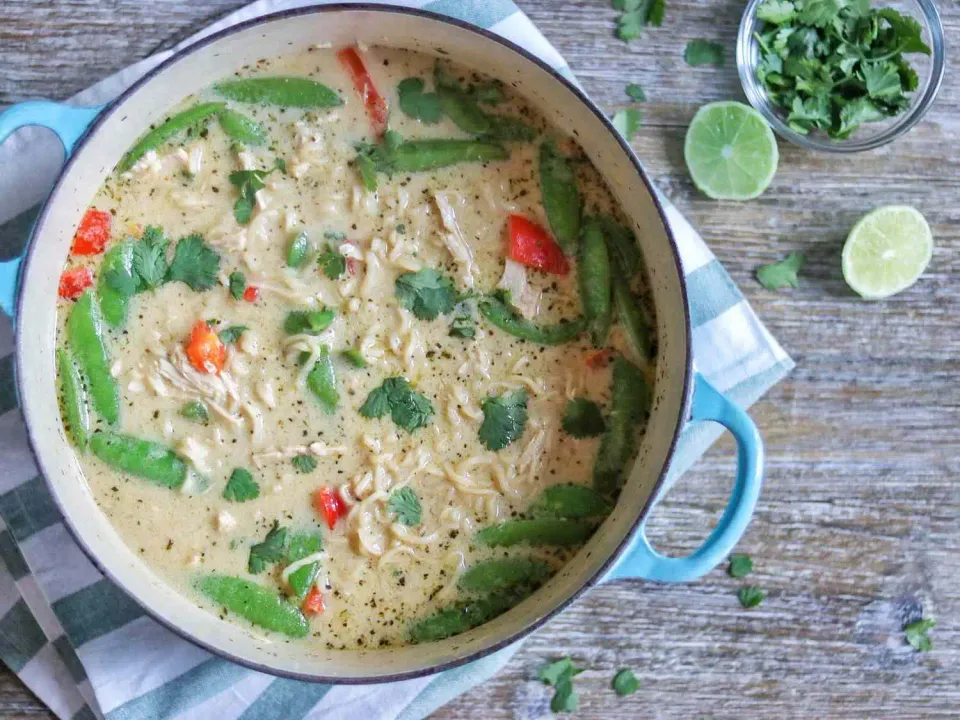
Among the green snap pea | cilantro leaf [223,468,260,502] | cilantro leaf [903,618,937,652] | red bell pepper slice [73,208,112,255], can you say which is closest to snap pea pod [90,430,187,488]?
cilantro leaf [223,468,260,502]

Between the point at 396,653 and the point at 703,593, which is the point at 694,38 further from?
the point at 396,653

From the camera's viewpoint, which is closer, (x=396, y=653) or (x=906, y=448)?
(x=396, y=653)

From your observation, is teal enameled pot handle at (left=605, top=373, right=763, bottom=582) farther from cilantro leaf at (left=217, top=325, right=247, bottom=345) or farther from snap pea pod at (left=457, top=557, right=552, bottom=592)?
cilantro leaf at (left=217, top=325, right=247, bottom=345)

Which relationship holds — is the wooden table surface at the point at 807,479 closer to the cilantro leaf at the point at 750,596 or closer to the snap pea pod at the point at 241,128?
the cilantro leaf at the point at 750,596

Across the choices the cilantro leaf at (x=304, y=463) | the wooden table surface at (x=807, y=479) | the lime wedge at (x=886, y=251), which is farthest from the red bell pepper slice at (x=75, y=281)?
the lime wedge at (x=886, y=251)

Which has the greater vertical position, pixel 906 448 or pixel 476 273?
pixel 476 273

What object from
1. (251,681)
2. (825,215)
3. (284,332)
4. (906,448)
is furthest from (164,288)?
(906,448)
